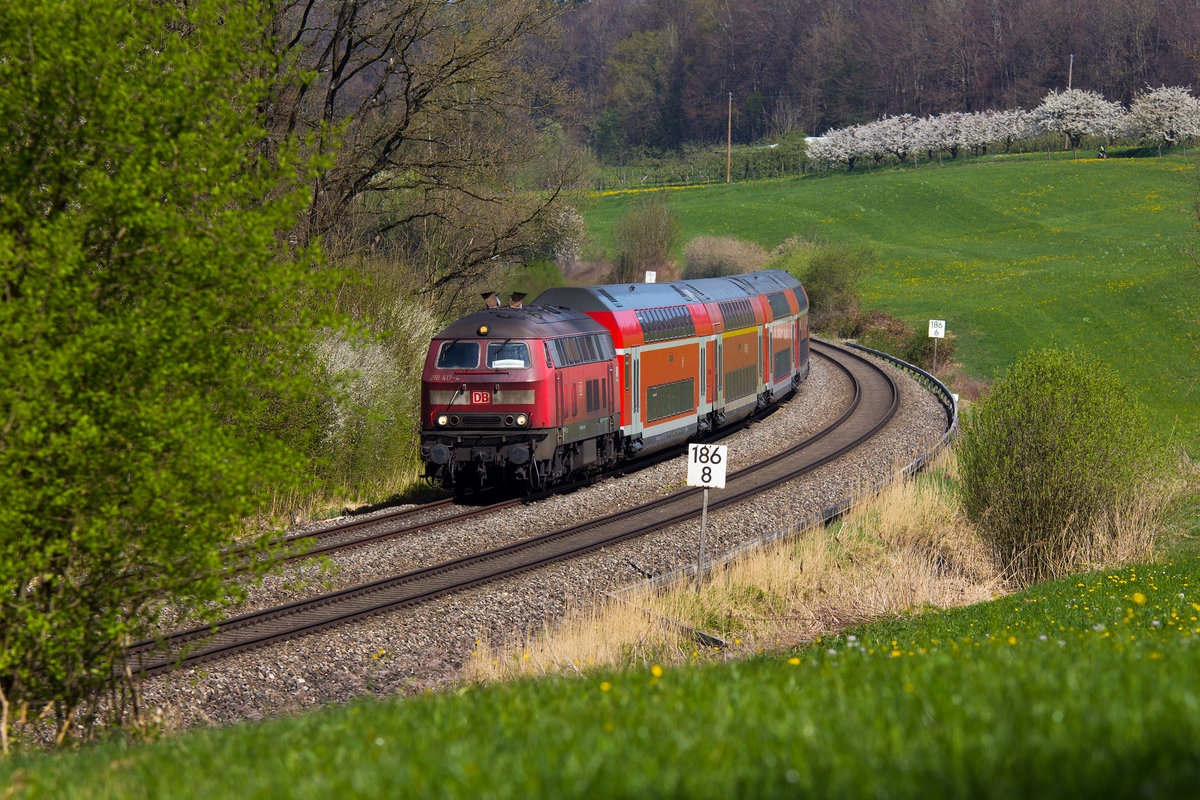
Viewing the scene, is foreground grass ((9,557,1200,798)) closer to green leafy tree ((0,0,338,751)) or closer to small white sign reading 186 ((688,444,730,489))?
green leafy tree ((0,0,338,751))

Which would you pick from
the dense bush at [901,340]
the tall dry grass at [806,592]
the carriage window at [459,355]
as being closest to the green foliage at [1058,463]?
the tall dry grass at [806,592]

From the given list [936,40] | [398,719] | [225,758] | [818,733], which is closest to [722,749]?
[818,733]

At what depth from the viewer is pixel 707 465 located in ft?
53.7

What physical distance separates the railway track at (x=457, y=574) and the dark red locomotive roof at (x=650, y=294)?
4.44m

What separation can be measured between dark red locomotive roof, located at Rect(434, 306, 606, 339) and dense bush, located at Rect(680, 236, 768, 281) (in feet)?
145

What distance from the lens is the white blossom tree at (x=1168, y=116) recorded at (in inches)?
3974

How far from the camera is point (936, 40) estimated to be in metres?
143

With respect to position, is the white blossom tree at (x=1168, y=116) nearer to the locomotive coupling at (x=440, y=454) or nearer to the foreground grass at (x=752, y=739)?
the locomotive coupling at (x=440, y=454)

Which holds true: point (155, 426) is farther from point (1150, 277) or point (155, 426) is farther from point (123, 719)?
point (1150, 277)

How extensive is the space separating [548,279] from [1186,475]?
33.3 metres

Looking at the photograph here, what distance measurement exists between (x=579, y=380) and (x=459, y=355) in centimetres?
242

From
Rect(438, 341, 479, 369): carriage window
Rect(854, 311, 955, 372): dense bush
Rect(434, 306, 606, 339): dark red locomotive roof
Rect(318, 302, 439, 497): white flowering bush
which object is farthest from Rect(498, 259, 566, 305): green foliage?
Rect(438, 341, 479, 369): carriage window

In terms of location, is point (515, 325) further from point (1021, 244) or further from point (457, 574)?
point (1021, 244)

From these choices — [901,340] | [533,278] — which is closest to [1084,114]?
[901,340]
